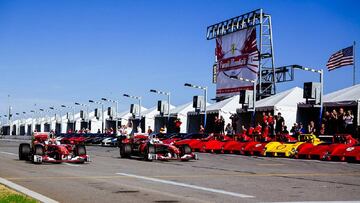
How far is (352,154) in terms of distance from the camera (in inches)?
907

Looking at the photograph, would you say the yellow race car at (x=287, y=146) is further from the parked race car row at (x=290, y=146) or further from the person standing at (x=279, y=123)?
the person standing at (x=279, y=123)

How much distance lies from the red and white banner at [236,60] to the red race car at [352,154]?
29.3m

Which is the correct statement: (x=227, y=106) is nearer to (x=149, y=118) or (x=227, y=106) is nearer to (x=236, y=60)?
(x=236, y=60)

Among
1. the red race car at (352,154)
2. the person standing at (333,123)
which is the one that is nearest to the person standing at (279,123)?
the person standing at (333,123)

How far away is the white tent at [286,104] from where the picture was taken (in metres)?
37.6

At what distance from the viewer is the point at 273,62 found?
54.3 m

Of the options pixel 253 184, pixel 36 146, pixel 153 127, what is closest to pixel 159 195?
pixel 253 184

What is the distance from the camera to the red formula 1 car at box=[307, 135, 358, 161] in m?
23.8

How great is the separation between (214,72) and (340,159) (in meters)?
41.2

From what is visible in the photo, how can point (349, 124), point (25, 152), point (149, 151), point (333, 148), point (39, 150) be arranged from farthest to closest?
point (349, 124)
point (333, 148)
point (149, 151)
point (25, 152)
point (39, 150)

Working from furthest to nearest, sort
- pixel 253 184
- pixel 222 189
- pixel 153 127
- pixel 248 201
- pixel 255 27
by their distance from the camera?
1. pixel 153 127
2. pixel 255 27
3. pixel 253 184
4. pixel 222 189
5. pixel 248 201

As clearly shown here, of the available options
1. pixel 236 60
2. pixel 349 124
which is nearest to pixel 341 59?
pixel 349 124

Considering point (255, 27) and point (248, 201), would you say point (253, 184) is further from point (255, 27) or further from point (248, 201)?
point (255, 27)

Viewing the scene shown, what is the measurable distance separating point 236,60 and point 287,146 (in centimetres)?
2856
